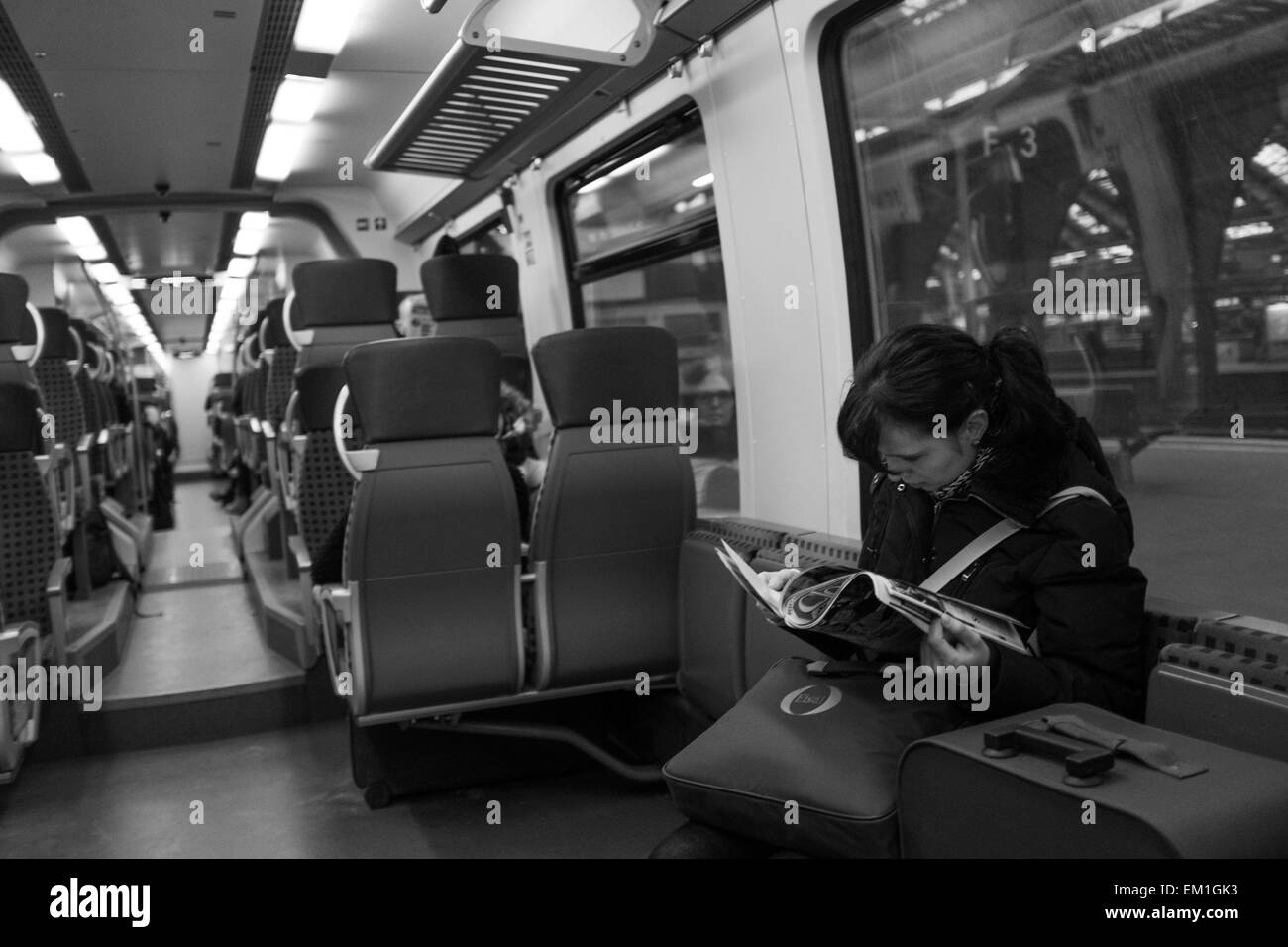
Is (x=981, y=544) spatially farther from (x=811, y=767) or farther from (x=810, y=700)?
(x=811, y=767)

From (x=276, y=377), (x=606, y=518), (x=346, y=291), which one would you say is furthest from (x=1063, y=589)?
(x=276, y=377)

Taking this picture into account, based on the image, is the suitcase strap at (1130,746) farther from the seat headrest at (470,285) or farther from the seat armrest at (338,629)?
the seat headrest at (470,285)

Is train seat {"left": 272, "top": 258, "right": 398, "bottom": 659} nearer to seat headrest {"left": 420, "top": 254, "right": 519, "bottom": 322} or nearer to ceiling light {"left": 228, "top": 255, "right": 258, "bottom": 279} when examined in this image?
seat headrest {"left": 420, "top": 254, "right": 519, "bottom": 322}

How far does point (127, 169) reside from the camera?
28.2 feet

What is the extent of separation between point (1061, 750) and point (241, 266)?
15.0 meters

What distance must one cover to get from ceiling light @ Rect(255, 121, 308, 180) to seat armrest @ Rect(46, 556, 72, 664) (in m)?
4.02

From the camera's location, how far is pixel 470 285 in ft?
19.9

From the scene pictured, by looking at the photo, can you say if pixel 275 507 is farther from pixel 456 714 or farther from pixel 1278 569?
pixel 1278 569

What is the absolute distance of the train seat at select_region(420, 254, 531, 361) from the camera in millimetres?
6000

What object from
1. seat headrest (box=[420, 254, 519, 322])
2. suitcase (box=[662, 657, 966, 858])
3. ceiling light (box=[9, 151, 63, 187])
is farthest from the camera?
ceiling light (box=[9, 151, 63, 187])

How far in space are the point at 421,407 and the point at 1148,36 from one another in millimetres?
2324

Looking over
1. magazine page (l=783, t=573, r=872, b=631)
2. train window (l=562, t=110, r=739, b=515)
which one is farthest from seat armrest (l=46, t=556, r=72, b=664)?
magazine page (l=783, t=573, r=872, b=631)
